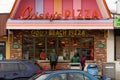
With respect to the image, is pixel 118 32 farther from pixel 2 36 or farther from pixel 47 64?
pixel 2 36

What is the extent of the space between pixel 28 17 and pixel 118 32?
600cm

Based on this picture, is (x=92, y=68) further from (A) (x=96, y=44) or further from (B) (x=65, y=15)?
(B) (x=65, y=15)

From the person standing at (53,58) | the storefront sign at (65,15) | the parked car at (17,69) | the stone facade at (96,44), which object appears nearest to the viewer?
the parked car at (17,69)

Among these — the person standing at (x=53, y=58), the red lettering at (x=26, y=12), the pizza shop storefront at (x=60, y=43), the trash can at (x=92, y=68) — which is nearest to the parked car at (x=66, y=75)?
the trash can at (x=92, y=68)

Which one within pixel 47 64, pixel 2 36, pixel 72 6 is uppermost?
pixel 72 6

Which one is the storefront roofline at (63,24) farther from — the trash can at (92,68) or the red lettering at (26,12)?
the trash can at (92,68)

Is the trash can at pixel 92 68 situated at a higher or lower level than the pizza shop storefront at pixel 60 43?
lower

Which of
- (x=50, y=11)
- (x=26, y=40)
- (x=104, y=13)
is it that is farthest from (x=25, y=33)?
(x=104, y=13)

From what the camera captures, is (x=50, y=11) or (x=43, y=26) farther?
(x=50, y=11)

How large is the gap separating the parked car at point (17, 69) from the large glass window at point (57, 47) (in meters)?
8.27

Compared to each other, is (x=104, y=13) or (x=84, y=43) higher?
(x=104, y=13)

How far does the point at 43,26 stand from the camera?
2689 centimetres

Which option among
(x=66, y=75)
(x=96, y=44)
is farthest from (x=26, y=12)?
(x=66, y=75)

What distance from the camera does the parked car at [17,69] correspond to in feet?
64.9
